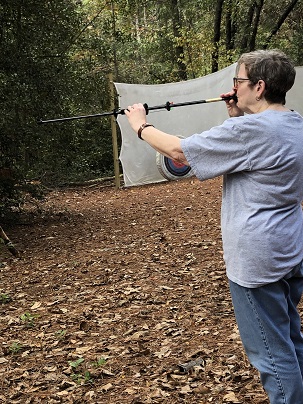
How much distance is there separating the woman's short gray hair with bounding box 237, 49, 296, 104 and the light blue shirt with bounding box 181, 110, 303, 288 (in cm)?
10

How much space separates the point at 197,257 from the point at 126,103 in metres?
5.80

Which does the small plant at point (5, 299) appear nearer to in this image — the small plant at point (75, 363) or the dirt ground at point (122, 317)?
the dirt ground at point (122, 317)

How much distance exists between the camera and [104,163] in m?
13.8

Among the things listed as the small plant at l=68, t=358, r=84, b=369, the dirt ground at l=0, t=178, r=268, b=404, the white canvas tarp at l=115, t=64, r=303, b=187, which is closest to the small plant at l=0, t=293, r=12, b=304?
the dirt ground at l=0, t=178, r=268, b=404

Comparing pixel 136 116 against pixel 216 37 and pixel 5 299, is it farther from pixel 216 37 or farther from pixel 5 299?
pixel 216 37

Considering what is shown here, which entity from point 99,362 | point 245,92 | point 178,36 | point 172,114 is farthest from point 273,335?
point 178,36

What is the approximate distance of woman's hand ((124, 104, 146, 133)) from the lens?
84.1 inches

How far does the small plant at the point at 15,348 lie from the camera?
3.63 meters

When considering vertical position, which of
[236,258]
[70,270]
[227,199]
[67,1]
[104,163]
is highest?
[67,1]

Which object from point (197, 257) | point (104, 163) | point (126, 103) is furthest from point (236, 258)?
point (104, 163)

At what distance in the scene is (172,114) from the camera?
37.0ft

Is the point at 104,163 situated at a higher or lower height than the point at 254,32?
lower

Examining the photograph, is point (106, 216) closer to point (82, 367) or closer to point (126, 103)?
point (126, 103)

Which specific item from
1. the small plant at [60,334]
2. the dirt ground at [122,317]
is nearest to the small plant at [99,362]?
the dirt ground at [122,317]
